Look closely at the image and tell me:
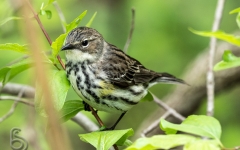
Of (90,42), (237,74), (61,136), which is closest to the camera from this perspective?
(61,136)

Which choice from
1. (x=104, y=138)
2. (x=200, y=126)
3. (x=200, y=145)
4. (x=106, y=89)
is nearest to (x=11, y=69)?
(x=104, y=138)

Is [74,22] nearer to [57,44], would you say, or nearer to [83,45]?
[57,44]

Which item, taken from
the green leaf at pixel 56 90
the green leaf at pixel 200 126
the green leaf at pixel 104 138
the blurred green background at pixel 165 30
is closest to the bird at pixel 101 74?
the green leaf at pixel 56 90

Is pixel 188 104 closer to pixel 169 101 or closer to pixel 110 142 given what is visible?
pixel 169 101

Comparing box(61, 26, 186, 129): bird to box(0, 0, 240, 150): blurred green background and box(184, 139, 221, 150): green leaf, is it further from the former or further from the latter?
box(0, 0, 240, 150): blurred green background

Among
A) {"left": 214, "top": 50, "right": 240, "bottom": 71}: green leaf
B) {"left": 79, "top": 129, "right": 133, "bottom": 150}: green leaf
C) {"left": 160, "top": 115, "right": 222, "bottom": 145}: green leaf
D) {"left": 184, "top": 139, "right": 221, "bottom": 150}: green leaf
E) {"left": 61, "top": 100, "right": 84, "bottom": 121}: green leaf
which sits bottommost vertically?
{"left": 61, "top": 100, "right": 84, "bottom": 121}: green leaf

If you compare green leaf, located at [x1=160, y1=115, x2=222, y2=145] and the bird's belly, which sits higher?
green leaf, located at [x1=160, y1=115, x2=222, y2=145]

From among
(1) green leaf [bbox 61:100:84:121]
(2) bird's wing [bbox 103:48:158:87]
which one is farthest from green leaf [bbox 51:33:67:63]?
(2) bird's wing [bbox 103:48:158:87]

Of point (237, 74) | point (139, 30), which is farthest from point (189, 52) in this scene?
point (237, 74)
